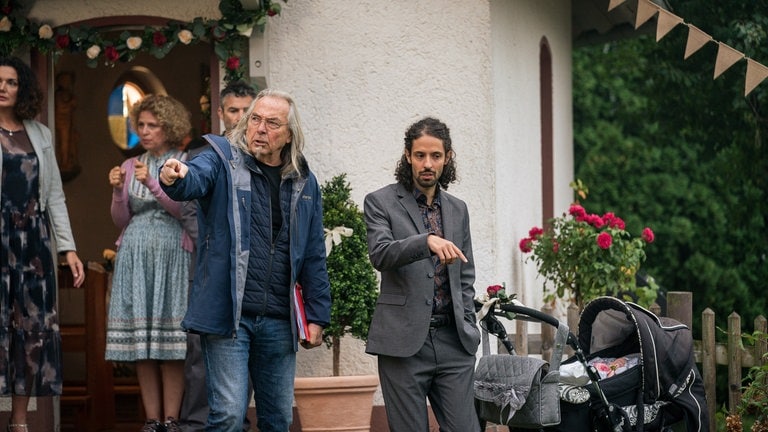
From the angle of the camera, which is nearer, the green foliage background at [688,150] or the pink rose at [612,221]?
Result: the pink rose at [612,221]

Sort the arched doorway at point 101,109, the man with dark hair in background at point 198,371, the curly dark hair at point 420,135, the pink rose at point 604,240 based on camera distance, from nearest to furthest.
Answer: the curly dark hair at point 420,135
the man with dark hair in background at point 198,371
the pink rose at point 604,240
the arched doorway at point 101,109

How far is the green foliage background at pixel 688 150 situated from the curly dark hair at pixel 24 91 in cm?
717

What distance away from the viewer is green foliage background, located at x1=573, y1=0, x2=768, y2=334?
13938mm

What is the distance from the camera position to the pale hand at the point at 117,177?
336 inches

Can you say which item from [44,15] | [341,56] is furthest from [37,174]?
[341,56]

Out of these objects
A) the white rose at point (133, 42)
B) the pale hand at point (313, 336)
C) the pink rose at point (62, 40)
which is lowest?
the pale hand at point (313, 336)

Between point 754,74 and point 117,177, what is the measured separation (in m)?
4.37

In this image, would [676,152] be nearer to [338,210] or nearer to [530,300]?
[530,300]

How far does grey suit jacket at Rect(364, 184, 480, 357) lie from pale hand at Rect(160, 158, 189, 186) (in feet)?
3.64

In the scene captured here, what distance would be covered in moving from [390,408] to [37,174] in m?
3.21

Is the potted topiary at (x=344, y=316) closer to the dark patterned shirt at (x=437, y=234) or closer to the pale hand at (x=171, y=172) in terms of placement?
the dark patterned shirt at (x=437, y=234)

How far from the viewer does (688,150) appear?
24.5m

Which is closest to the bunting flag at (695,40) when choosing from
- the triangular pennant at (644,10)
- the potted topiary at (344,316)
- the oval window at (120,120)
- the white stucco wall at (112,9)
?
the triangular pennant at (644,10)

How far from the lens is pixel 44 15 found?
30.9ft
